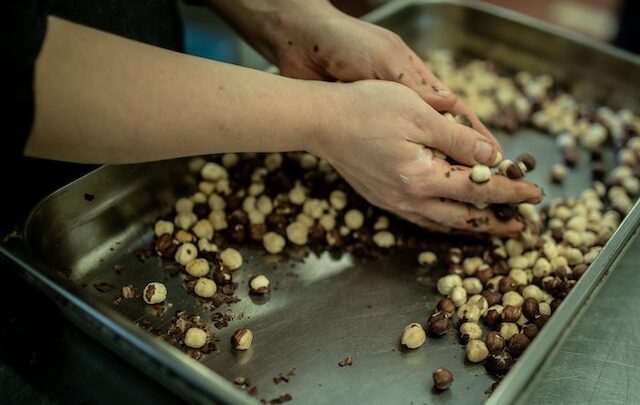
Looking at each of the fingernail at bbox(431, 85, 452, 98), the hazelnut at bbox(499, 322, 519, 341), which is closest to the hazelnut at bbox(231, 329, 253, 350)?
the hazelnut at bbox(499, 322, 519, 341)

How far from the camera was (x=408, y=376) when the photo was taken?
0.83m

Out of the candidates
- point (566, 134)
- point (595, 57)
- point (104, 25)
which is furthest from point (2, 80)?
point (595, 57)

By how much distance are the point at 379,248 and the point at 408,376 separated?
0.24 meters

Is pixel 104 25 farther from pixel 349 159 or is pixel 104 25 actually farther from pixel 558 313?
pixel 558 313

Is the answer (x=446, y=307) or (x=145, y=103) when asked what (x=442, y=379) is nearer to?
(x=446, y=307)

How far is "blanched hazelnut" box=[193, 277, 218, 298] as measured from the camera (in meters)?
0.91

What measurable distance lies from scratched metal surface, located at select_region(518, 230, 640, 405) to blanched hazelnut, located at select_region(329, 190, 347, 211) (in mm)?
386

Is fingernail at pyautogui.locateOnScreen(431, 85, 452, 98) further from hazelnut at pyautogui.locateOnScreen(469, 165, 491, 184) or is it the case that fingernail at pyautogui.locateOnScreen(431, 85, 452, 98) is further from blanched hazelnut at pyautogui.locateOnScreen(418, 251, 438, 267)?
blanched hazelnut at pyautogui.locateOnScreen(418, 251, 438, 267)

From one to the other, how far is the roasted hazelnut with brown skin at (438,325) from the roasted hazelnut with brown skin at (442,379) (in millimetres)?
70

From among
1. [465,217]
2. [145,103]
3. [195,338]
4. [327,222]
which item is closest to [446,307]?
[465,217]

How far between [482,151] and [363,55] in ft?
0.74

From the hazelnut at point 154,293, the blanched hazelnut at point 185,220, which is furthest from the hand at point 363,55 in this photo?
the hazelnut at point 154,293

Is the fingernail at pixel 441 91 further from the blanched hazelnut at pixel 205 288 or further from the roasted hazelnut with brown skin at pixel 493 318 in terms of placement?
the blanched hazelnut at pixel 205 288

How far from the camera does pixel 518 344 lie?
0.84 metres
